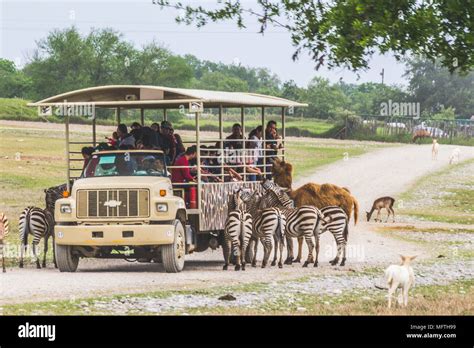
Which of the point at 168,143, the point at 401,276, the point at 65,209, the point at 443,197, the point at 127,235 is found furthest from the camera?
the point at 443,197

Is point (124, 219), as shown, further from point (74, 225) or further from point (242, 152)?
point (242, 152)

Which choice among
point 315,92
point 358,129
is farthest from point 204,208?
point 315,92

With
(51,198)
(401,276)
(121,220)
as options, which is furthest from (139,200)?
(401,276)

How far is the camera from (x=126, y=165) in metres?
22.5

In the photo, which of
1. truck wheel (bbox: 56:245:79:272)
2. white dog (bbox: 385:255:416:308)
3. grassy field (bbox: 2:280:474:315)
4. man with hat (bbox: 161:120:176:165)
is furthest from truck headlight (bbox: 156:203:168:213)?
white dog (bbox: 385:255:416:308)

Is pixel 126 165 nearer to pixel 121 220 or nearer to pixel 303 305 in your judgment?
pixel 121 220

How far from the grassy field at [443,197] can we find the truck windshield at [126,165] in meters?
18.2

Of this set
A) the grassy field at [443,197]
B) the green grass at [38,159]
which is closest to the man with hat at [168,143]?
the green grass at [38,159]

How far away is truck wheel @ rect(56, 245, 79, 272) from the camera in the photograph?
22.0m

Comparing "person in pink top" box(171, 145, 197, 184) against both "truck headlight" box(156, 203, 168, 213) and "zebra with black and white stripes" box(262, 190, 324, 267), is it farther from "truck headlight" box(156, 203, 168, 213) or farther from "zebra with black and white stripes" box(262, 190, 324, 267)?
"zebra with black and white stripes" box(262, 190, 324, 267)

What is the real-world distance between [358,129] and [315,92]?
59.9 feet

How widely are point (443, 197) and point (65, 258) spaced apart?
2703cm

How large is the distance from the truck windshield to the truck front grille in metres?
1.00

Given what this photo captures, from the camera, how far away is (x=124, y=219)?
21328mm
